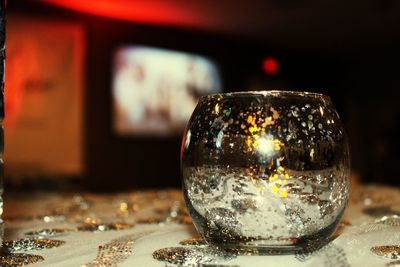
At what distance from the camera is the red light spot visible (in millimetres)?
5734

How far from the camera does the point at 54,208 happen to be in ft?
2.36

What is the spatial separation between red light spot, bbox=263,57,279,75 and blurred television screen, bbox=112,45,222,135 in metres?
0.99

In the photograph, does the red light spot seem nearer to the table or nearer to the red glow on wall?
the red glow on wall

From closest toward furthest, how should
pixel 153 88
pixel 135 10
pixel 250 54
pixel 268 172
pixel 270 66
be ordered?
pixel 268 172, pixel 135 10, pixel 153 88, pixel 250 54, pixel 270 66

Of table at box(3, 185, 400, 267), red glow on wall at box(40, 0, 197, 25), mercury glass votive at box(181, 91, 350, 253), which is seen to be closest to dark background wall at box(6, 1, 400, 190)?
red glow on wall at box(40, 0, 197, 25)

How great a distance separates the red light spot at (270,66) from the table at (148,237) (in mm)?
5076

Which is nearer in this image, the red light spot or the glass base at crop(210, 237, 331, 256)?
the glass base at crop(210, 237, 331, 256)

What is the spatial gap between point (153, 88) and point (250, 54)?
1403 millimetres

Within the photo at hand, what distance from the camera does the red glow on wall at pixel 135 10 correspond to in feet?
13.4

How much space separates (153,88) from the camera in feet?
15.5

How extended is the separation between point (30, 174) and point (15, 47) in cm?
121

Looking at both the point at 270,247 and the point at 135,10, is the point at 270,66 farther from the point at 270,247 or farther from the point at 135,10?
the point at 270,247

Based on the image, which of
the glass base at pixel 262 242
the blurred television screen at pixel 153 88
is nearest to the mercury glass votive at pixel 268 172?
the glass base at pixel 262 242

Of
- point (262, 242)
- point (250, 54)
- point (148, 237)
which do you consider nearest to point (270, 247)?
point (262, 242)
